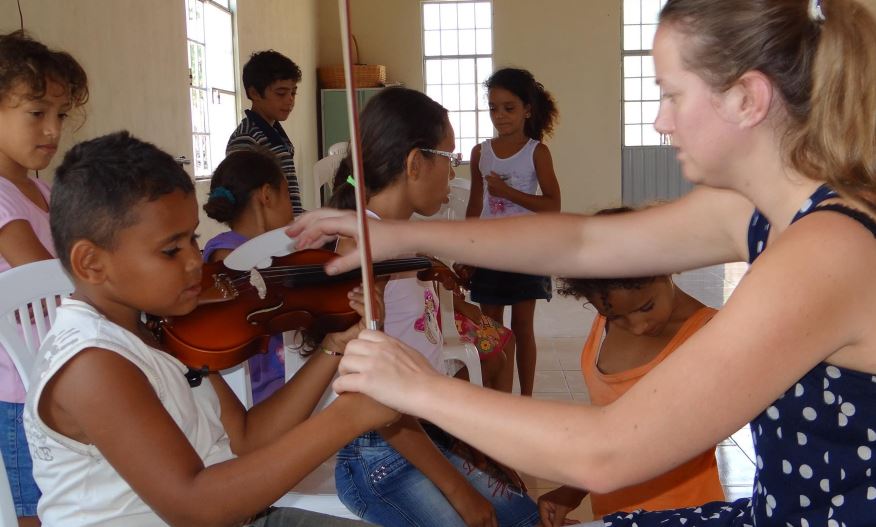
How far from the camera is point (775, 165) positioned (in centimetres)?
98

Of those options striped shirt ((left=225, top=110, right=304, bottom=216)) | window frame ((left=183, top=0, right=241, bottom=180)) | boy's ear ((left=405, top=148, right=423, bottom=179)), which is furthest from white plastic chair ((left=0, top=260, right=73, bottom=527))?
window frame ((left=183, top=0, right=241, bottom=180))

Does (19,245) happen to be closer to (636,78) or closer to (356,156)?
(356,156)

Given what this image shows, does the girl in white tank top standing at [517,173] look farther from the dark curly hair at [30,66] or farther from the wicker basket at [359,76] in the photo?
the wicker basket at [359,76]

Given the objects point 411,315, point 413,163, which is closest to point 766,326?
point 411,315

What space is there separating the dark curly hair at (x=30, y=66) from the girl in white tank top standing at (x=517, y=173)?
6.12 ft

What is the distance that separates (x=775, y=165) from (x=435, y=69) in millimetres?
8983

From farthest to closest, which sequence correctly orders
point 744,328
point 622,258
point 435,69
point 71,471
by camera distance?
1. point 435,69
2. point 622,258
3. point 71,471
4. point 744,328

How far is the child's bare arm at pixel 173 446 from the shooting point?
101cm

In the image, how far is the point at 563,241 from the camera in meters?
1.42

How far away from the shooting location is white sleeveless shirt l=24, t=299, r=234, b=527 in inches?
42.0

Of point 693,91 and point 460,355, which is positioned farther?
point 460,355

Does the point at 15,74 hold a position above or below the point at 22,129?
above

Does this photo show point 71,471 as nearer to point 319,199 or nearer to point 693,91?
point 693,91

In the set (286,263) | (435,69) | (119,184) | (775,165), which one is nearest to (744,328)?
(775,165)
